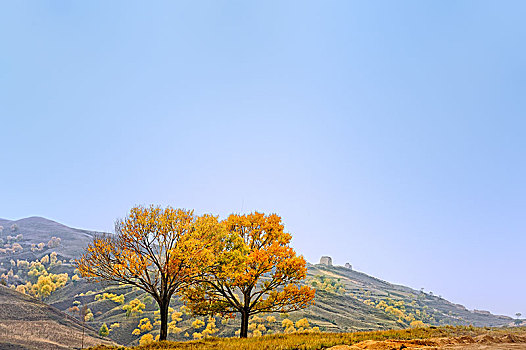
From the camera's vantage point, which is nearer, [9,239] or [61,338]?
[61,338]

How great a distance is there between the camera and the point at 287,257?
84.9ft

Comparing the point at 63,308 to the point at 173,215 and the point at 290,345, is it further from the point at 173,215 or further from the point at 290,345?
the point at 290,345

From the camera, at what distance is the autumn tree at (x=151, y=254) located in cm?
2252

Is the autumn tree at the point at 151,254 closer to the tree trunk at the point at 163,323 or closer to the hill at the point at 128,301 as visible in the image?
the tree trunk at the point at 163,323

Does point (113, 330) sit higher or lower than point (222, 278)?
lower

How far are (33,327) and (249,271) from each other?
40.8 m

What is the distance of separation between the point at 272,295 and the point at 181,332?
49.6 meters

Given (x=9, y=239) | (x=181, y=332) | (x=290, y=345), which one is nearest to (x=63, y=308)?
(x=181, y=332)

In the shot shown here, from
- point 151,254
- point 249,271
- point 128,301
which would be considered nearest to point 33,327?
point 151,254

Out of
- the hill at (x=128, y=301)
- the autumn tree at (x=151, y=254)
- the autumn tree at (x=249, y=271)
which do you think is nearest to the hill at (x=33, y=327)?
the hill at (x=128, y=301)

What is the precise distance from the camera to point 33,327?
148ft

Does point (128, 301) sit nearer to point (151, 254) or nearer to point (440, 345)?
point (151, 254)

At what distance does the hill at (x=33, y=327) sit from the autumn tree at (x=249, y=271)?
23.4 metres

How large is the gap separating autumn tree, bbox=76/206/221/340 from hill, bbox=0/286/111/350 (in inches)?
820
